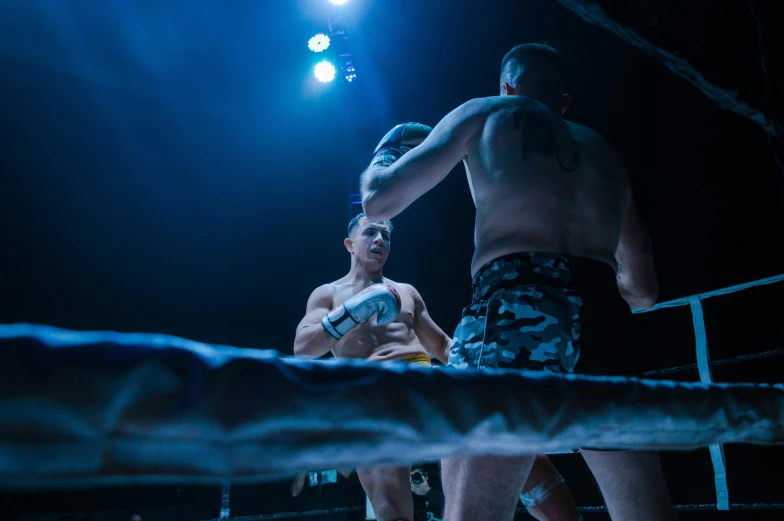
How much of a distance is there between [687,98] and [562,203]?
340 centimetres

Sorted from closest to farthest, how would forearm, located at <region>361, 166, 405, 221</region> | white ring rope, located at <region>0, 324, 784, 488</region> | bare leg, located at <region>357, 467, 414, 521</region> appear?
white ring rope, located at <region>0, 324, 784, 488</region> → forearm, located at <region>361, 166, 405, 221</region> → bare leg, located at <region>357, 467, 414, 521</region>

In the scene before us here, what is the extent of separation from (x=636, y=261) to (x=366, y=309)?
119 centimetres

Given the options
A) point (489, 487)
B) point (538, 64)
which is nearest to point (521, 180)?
point (538, 64)

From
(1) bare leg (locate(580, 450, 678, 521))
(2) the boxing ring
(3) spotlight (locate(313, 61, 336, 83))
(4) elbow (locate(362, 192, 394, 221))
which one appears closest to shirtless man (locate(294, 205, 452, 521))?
(4) elbow (locate(362, 192, 394, 221))

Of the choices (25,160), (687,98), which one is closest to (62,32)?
(25,160)

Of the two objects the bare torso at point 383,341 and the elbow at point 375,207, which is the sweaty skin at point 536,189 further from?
the bare torso at point 383,341

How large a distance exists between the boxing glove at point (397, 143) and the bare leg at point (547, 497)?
1256 millimetres

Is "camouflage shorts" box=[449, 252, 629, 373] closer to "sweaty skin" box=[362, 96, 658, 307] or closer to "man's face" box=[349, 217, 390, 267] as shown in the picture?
"sweaty skin" box=[362, 96, 658, 307]

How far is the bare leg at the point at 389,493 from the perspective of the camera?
2.34 m

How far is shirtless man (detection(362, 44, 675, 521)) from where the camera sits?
1117 mm

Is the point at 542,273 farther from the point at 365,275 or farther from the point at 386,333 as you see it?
the point at 365,275

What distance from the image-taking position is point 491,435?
506 mm

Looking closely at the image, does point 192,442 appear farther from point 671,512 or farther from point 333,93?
point 333,93

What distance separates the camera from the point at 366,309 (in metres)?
2.36
